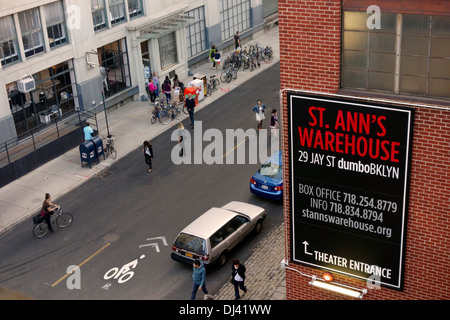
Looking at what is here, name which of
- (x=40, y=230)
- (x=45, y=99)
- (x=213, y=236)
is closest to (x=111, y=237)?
(x=40, y=230)

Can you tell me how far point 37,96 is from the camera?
28.9 metres

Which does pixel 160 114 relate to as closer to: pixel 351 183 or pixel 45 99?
pixel 45 99

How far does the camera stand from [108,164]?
2773 cm

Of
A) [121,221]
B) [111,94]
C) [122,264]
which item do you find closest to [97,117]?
[111,94]

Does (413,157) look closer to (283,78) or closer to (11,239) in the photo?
(283,78)

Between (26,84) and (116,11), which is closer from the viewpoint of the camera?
(26,84)

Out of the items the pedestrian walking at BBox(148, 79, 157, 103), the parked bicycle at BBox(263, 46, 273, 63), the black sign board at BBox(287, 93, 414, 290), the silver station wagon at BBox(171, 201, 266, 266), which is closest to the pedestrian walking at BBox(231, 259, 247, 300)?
the silver station wagon at BBox(171, 201, 266, 266)

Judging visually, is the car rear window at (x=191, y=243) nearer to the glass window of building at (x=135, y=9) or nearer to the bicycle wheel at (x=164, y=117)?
the bicycle wheel at (x=164, y=117)

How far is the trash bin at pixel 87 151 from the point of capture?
88.9 ft

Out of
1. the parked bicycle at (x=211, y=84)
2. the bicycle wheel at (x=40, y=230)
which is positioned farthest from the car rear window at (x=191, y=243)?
the parked bicycle at (x=211, y=84)

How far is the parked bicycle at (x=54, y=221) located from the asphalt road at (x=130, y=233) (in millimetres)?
271

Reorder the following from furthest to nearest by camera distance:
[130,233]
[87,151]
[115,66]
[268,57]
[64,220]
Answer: [268,57], [115,66], [87,151], [64,220], [130,233]

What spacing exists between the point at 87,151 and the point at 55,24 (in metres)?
6.41

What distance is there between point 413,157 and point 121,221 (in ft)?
43.9
